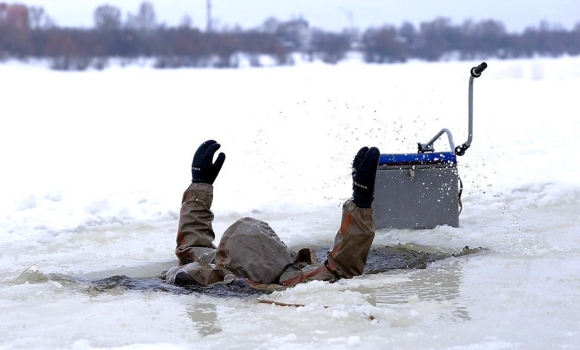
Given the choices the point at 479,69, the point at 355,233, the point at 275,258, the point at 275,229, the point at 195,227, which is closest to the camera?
the point at 355,233

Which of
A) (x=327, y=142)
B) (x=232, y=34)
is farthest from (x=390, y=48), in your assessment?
(x=327, y=142)

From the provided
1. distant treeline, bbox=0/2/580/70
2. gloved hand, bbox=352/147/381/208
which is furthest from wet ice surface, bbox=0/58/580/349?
distant treeline, bbox=0/2/580/70

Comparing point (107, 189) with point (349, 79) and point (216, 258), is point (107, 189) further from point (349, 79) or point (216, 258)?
point (349, 79)

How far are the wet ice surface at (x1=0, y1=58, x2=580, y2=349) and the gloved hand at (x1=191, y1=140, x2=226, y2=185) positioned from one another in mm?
648

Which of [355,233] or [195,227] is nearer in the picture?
[355,233]

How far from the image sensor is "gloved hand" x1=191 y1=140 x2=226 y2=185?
521 centimetres

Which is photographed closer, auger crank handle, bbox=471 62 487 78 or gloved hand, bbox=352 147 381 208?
gloved hand, bbox=352 147 381 208

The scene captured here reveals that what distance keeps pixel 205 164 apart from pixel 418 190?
1662 millimetres

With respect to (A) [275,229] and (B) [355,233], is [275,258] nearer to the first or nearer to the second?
(B) [355,233]

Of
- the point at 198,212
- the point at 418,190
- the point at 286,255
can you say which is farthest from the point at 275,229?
the point at 286,255

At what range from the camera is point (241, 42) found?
47844 millimetres

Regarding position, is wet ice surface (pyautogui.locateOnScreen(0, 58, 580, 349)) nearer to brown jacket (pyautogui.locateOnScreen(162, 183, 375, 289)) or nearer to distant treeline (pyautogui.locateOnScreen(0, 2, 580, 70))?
brown jacket (pyautogui.locateOnScreen(162, 183, 375, 289))

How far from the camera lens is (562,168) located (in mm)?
8367

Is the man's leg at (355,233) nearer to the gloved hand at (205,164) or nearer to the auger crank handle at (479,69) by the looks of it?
the gloved hand at (205,164)
